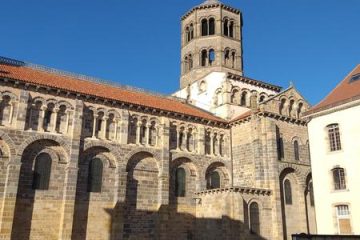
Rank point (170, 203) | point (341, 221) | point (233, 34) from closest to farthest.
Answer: point (341, 221), point (170, 203), point (233, 34)

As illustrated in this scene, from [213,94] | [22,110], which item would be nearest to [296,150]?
[213,94]

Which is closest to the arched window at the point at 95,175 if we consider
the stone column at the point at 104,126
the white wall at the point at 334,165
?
the stone column at the point at 104,126

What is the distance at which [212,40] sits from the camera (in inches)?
1583

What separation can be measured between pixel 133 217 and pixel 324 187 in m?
14.1

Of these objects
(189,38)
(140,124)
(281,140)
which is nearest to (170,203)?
(140,124)

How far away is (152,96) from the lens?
3625 centimetres

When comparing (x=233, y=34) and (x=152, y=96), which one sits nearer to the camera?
(x=152, y=96)

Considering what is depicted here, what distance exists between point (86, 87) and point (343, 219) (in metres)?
21.6

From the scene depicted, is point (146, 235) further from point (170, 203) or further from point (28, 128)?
point (28, 128)

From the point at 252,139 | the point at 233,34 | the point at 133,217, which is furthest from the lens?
the point at 233,34

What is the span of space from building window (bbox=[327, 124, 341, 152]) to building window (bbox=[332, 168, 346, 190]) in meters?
1.54

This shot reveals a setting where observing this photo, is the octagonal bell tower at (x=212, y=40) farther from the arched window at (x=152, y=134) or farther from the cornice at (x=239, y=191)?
the cornice at (x=239, y=191)

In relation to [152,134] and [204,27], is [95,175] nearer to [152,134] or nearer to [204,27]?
[152,134]

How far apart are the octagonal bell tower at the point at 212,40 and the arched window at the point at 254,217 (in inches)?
626
